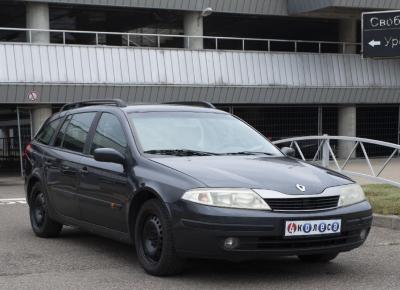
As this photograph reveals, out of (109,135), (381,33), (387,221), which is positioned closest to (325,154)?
(381,33)

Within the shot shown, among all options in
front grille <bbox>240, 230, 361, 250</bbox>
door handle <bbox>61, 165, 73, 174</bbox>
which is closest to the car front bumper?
front grille <bbox>240, 230, 361, 250</bbox>

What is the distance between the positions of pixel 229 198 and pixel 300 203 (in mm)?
610

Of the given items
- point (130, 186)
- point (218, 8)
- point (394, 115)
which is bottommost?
point (394, 115)

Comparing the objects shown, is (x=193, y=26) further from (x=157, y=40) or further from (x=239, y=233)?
(x=239, y=233)

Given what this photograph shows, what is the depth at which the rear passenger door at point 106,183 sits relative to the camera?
6.13 m

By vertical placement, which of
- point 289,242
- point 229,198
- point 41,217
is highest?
point 229,198

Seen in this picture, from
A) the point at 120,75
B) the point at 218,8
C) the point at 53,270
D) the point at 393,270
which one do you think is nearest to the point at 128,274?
the point at 53,270

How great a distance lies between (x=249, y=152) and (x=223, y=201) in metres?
1.32

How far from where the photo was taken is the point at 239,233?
516cm

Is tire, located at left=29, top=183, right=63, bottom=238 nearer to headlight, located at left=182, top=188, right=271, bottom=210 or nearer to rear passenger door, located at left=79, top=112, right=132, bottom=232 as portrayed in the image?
rear passenger door, located at left=79, top=112, right=132, bottom=232

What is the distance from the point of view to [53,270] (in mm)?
6117

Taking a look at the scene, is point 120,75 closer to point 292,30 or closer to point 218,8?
point 218,8

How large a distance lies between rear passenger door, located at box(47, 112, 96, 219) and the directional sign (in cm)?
1098

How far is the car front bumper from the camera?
5.16m
